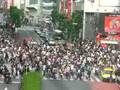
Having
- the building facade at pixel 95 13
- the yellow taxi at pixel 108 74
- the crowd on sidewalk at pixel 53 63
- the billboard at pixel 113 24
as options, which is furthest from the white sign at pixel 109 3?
the yellow taxi at pixel 108 74

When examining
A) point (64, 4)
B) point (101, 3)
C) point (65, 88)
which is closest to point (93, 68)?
point (65, 88)

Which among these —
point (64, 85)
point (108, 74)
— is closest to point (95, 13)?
point (108, 74)

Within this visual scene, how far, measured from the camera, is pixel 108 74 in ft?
133

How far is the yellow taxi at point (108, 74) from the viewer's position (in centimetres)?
4009

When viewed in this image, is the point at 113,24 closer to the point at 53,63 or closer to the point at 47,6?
the point at 53,63

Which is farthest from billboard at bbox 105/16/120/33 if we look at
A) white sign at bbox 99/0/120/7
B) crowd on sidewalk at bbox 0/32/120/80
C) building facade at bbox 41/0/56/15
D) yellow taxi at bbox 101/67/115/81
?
building facade at bbox 41/0/56/15

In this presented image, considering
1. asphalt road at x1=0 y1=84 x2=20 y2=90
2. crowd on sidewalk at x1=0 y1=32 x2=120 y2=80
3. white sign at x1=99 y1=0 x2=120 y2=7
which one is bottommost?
asphalt road at x1=0 y1=84 x2=20 y2=90

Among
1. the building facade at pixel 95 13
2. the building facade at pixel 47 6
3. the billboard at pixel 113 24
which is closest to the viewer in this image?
the billboard at pixel 113 24

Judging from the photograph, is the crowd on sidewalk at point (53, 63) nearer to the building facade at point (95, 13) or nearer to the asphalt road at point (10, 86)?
the asphalt road at point (10, 86)

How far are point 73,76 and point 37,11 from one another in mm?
117004

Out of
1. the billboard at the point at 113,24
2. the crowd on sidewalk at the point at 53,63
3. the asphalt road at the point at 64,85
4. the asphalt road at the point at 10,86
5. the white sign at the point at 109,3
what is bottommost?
the asphalt road at the point at 64,85

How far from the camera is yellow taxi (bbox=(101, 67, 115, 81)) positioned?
40.1 meters

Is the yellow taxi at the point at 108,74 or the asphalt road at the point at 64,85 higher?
the yellow taxi at the point at 108,74

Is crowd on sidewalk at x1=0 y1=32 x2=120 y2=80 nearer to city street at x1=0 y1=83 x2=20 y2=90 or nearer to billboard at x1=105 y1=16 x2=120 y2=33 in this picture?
city street at x1=0 y1=83 x2=20 y2=90
